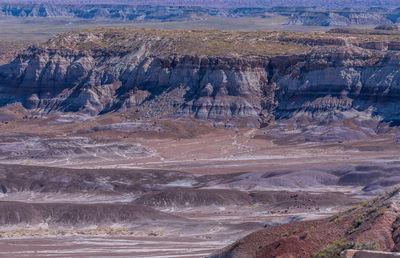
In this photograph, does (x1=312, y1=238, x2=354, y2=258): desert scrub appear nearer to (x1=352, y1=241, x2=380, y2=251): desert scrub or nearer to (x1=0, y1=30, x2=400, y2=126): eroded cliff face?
(x1=352, y1=241, x2=380, y2=251): desert scrub

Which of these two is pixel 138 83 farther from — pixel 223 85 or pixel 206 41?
pixel 223 85

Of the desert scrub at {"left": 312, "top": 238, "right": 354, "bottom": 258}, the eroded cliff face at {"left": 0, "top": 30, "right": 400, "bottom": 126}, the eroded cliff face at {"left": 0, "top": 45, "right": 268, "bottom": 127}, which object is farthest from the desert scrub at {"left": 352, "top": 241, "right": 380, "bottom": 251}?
the eroded cliff face at {"left": 0, "top": 45, "right": 268, "bottom": 127}

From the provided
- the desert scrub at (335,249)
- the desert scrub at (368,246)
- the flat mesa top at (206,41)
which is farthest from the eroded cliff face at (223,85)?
the desert scrub at (368,246)

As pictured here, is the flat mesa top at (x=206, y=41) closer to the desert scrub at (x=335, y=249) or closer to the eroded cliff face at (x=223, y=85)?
the eroded cliff face at (x=223, y=85)

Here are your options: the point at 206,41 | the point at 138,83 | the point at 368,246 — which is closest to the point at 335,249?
the point at 368,246

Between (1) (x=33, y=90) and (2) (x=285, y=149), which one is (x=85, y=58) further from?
(2) (x=285, y=149)

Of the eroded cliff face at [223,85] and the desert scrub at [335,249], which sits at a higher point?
the desert scrub at [335,249]

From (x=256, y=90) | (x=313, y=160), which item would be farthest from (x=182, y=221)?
(x=256, y=90)
